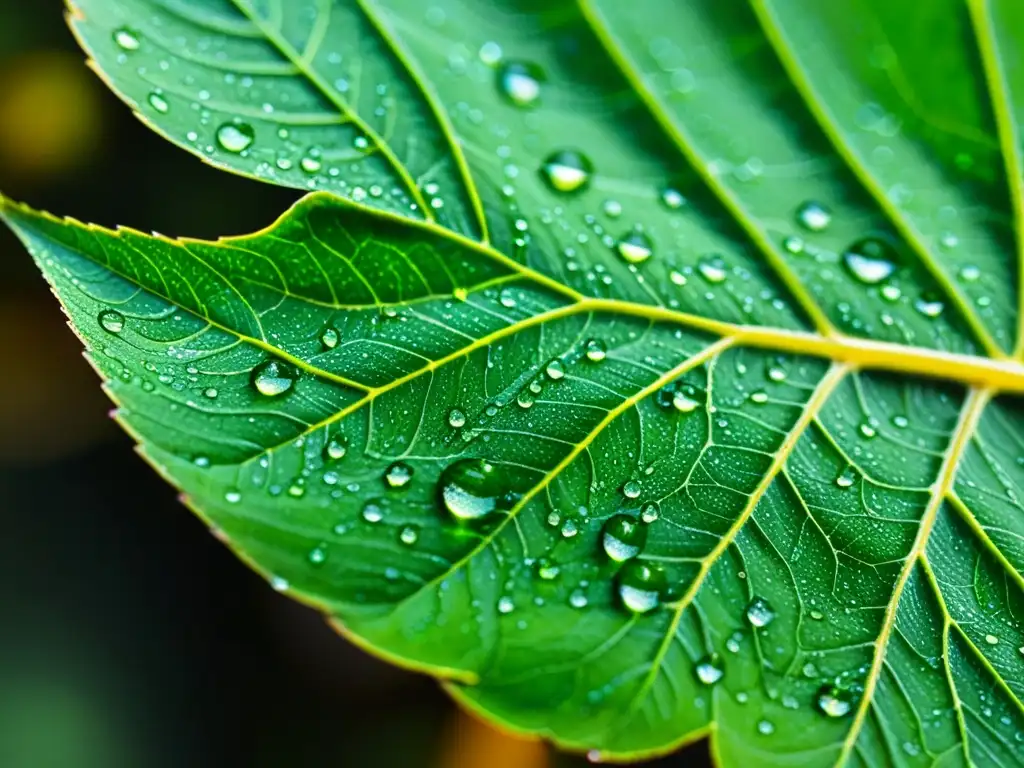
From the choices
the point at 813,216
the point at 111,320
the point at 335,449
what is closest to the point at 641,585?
the point at 335,449

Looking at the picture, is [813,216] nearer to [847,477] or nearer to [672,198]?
[672,198]

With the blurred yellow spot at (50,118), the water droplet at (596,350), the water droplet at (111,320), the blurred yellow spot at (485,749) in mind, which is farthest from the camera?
the blurred yellow spot at (50,118)

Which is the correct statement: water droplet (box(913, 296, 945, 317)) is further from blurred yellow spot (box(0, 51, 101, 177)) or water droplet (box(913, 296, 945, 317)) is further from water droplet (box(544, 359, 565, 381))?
blurred yellow spot (box(0, 51, 101, 177))

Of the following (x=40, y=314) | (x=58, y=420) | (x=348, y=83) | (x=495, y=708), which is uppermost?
(x=348, y=83)

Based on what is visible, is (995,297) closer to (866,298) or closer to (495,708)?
(866,298)

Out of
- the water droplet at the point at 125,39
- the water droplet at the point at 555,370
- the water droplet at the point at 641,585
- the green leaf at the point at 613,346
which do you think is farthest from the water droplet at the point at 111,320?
the water droplet at the point at 641,585

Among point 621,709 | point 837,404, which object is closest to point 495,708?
point 621,709

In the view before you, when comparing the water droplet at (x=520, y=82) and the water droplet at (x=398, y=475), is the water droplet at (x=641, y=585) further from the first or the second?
the water droplet at (x=520, y=82)

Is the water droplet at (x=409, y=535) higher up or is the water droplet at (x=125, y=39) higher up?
the water droplet at (x=125, y=39)
